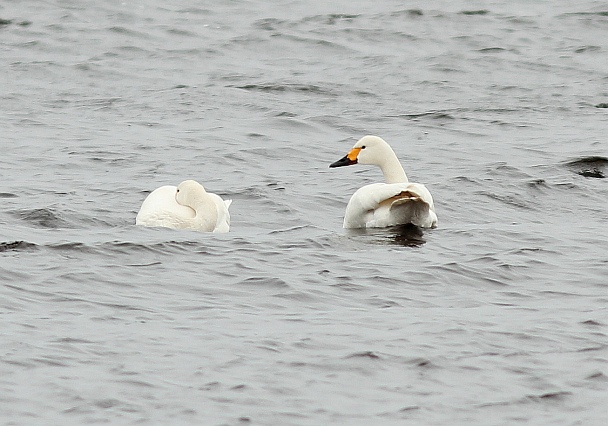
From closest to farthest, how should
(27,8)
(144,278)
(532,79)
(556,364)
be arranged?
1. (556,364)
2. (144,278)
3. (532,79)
4. (27,8)

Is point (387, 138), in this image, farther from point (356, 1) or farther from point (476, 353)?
point (356, 1)

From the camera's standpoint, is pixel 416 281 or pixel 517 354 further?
pixel 416 281

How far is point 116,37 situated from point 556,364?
1816 cm

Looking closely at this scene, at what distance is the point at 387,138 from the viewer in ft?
53.6

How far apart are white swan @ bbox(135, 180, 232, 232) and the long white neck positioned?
185 cm

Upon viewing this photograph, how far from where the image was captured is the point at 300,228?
11.3 meters

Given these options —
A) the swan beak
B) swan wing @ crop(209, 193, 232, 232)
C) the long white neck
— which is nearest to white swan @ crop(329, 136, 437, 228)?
swan wing @ crop(209, 193, 232, 232)

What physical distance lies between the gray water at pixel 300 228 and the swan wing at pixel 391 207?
9.0 inches

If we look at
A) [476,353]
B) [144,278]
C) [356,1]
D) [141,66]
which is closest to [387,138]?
[141,66]

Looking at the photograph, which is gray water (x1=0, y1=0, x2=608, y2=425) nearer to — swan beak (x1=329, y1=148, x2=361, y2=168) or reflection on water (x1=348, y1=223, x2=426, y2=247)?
reflection on water (x1=348, y1=223, x2=426, y2=247)

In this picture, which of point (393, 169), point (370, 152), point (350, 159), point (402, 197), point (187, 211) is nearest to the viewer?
point (402, 197)

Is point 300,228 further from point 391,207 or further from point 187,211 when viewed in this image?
point 187,211

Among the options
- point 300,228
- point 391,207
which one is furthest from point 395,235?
point 300,228

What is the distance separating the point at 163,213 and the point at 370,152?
8.35 feet
